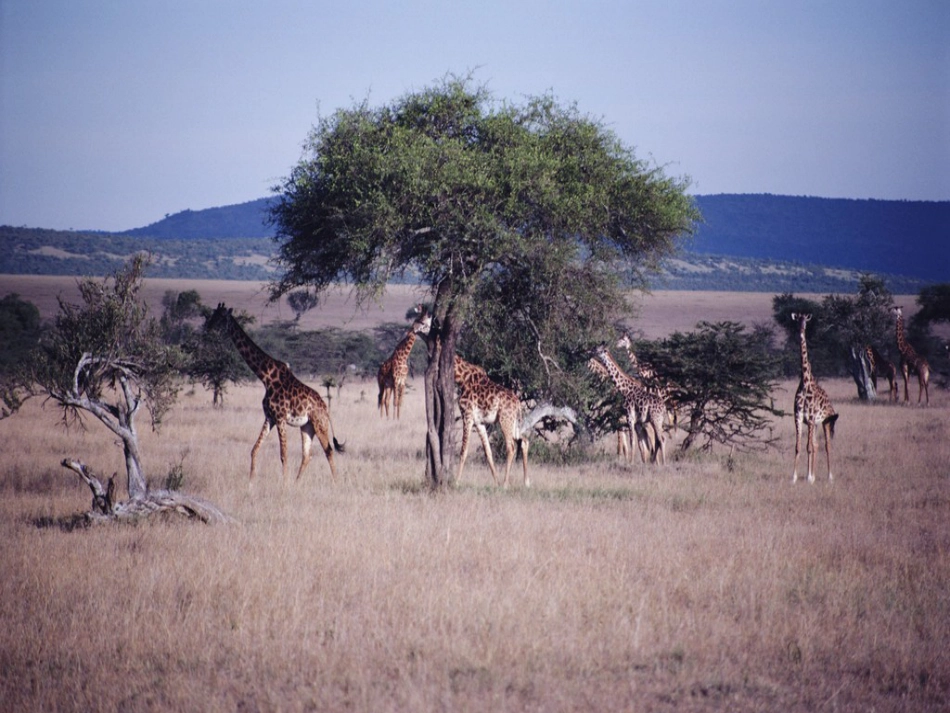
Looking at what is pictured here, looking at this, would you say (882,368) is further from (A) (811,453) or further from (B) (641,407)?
(A) (811,453)

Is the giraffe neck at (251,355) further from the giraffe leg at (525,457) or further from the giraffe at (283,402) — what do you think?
the giraffe leg at (525,457)

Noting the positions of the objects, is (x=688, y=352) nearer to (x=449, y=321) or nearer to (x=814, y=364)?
(x=449, y=321)

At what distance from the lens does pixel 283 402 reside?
46.1 ft

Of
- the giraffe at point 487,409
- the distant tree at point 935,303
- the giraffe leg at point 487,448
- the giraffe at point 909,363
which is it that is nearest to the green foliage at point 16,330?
the giraffe at point 487,409

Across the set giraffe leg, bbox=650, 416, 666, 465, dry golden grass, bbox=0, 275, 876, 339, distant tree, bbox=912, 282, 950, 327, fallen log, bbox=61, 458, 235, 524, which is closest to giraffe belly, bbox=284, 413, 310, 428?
fallen log, bbox=61, 458, 235, 524

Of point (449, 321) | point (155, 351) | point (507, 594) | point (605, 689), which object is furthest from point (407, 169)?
point (605, 689)

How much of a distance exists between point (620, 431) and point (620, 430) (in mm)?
68

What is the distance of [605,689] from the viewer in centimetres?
595

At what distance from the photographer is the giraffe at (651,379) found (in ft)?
56.3

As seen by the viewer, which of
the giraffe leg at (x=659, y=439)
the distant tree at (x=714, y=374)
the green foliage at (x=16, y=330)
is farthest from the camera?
the green foliage at (x=16, y=330)

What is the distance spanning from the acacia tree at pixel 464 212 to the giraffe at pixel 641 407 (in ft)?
10.6

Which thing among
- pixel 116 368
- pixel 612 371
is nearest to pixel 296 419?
pixel 116 368

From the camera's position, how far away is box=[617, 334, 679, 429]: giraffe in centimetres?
1717

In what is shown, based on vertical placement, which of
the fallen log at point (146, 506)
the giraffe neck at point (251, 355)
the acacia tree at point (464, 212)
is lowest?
the fallen log at point (146, 506)
